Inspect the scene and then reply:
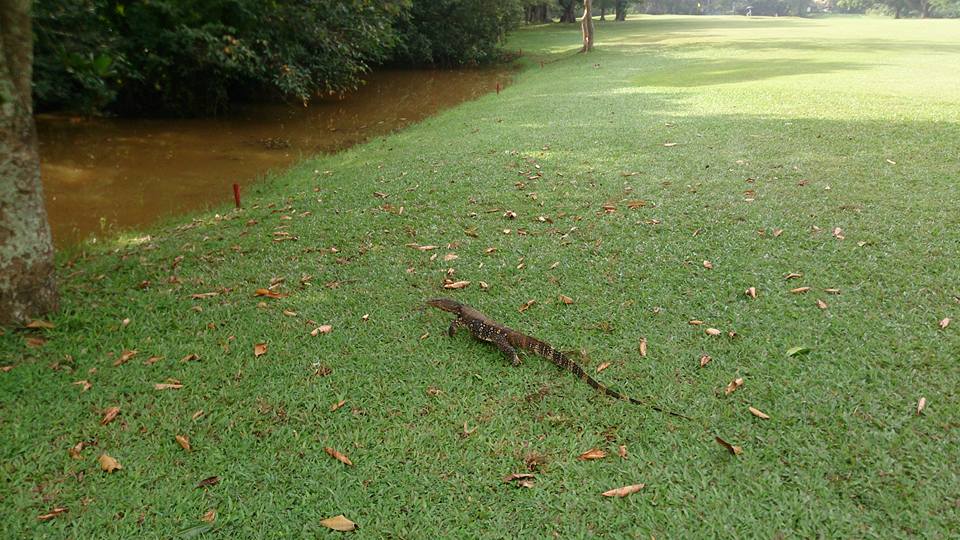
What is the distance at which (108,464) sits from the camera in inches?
101

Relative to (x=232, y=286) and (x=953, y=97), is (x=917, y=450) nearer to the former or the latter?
(x=232, y=286)

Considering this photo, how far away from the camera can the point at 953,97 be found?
9.55 m

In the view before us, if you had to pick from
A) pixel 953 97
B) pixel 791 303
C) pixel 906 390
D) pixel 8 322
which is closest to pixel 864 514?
pixel 906 390

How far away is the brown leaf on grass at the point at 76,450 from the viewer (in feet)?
8.64

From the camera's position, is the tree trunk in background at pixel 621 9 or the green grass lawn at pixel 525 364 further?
the tree trunk in background at pixel 621 9

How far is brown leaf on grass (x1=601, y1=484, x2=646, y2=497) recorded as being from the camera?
7.72ft

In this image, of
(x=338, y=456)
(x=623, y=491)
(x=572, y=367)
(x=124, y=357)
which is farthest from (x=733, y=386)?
(x=124, y=357)

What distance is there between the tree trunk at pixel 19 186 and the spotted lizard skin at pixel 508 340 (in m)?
2.60

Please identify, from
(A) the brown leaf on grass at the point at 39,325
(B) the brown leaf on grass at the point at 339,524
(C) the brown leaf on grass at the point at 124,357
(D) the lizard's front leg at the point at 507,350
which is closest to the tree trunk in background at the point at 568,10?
(D) the lizard's front leg at the point at 507,350

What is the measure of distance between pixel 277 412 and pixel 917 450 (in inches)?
114

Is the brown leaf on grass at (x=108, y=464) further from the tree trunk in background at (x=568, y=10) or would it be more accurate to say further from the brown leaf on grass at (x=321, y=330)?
the tree trunk in background at (x=568, y=10)

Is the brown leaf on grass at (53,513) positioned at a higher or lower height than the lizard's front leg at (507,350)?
lower

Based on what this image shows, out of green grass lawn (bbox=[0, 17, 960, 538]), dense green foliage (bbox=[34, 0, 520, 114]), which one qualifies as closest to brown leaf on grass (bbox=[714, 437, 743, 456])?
green grass lawn (bbox=[0, 17, 960, 538])

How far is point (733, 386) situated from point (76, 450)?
3.15 m
